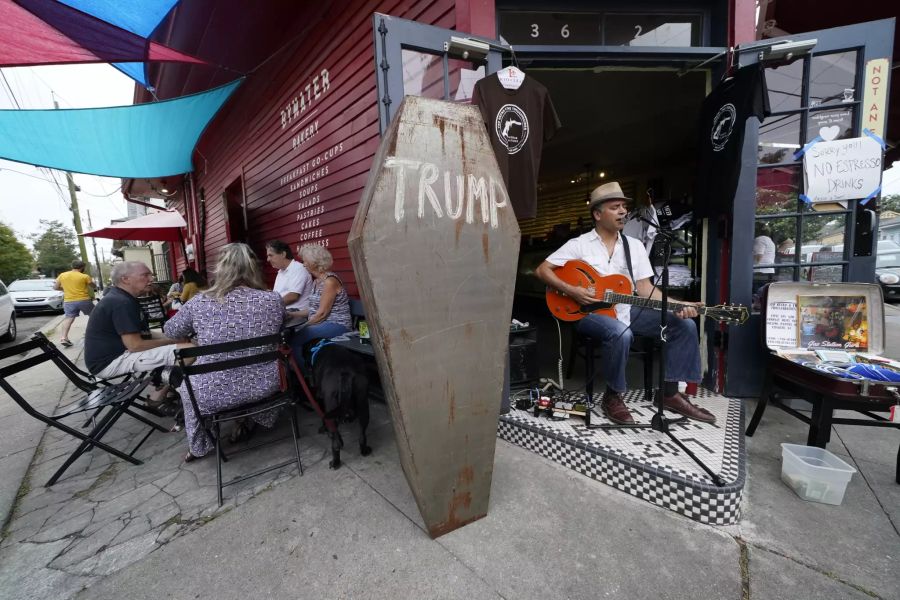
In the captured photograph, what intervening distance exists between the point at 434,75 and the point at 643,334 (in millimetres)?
2666

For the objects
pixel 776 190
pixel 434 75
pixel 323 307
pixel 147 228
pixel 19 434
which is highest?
pixel 434 75

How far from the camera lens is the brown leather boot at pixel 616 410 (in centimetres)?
237

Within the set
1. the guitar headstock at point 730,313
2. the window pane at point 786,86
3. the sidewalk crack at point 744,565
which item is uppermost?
the window pane at point 786,86

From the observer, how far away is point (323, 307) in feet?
10.9

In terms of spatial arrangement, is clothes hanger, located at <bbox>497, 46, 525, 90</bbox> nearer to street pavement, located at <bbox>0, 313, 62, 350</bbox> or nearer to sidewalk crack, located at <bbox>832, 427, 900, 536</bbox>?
sidewalk crack, located at <bbox>832, 427, 900, 536</bbox>

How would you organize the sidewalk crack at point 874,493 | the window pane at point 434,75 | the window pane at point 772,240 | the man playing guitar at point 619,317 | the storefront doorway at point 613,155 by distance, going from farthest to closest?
the storefront doorway at point 613,155
the window pane at point 772,240
the window pane at point 434,75
the man playing guitar at point 619,317
the sidewalk crack at point 874,493

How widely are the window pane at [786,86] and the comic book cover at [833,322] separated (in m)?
1.51

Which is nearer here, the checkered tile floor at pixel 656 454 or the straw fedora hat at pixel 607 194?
the checkered tile floor at pixel 656 454

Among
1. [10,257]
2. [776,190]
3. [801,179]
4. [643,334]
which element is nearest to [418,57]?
[643,334]

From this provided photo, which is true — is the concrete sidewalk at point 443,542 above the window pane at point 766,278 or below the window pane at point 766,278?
below

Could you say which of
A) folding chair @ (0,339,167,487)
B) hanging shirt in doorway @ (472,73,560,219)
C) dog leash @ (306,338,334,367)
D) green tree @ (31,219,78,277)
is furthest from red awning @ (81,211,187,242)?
green tree @ (31,219,78,277)

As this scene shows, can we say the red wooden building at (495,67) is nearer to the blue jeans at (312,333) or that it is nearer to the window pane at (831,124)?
the window pane at (831,124)

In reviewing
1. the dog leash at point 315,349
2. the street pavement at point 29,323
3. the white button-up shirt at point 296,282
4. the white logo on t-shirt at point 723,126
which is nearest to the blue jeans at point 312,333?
the dog leash at point 315,349

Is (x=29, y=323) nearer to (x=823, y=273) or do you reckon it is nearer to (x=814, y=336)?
(x=814, y=336)
